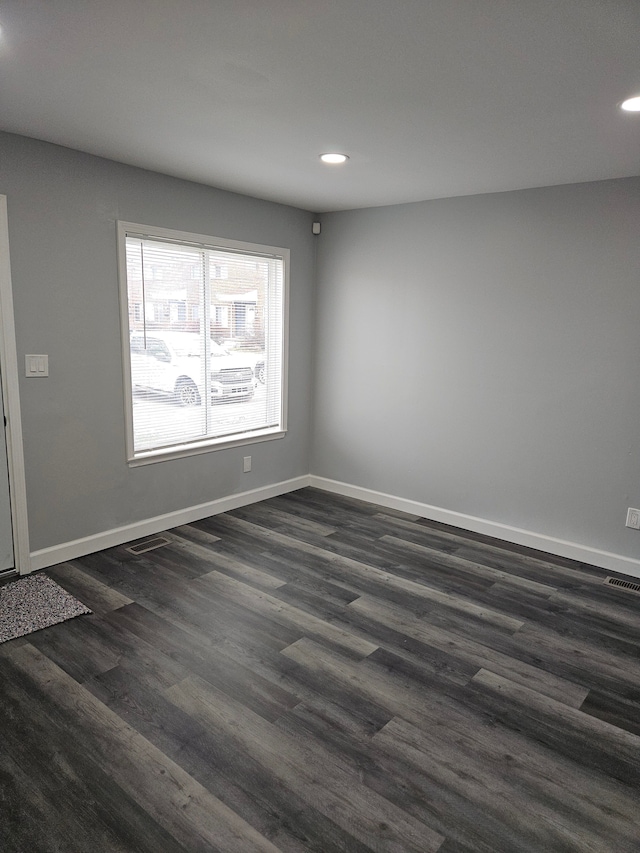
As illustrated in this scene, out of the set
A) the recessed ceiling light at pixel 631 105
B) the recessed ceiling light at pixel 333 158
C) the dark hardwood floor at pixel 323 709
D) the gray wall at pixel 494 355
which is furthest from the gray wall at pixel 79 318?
the recessed ceiling light at pixel 631 105

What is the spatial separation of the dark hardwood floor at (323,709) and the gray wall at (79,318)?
429mm

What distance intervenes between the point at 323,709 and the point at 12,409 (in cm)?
227

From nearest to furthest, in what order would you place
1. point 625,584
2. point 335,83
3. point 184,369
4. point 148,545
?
point 335,83 < point 625,584 < point 148,545 < point 184,369

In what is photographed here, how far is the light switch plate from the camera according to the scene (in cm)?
316

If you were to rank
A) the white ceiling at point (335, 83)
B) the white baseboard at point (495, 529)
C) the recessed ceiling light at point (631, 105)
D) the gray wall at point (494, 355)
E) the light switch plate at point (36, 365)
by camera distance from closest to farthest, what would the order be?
the white ceiling at point (335, 83) < the recessed ceiling light at point (631, 105) < the light switch plate at point (36, 365) < the gray wall at point (494, 355) < the white baseboard at point (495, 529)

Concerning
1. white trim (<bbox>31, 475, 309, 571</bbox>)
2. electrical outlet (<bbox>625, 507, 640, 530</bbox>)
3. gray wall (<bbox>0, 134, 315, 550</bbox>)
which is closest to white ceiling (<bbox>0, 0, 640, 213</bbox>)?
gray wall (<bbox>0, 134, 315, 550</bbox>)

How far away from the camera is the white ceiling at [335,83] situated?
1.67 m

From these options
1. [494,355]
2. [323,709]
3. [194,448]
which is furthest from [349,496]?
[323,709]

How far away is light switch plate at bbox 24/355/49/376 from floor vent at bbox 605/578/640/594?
359 centimetres

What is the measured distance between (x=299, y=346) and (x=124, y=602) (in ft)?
8.78

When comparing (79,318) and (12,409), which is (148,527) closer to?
(12,409)

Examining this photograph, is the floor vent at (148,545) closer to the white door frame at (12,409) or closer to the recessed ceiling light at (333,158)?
the white door frame at (12,409)

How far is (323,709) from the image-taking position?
2.28 m

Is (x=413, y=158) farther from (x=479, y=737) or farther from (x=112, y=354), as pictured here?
(x=479, y=737)
